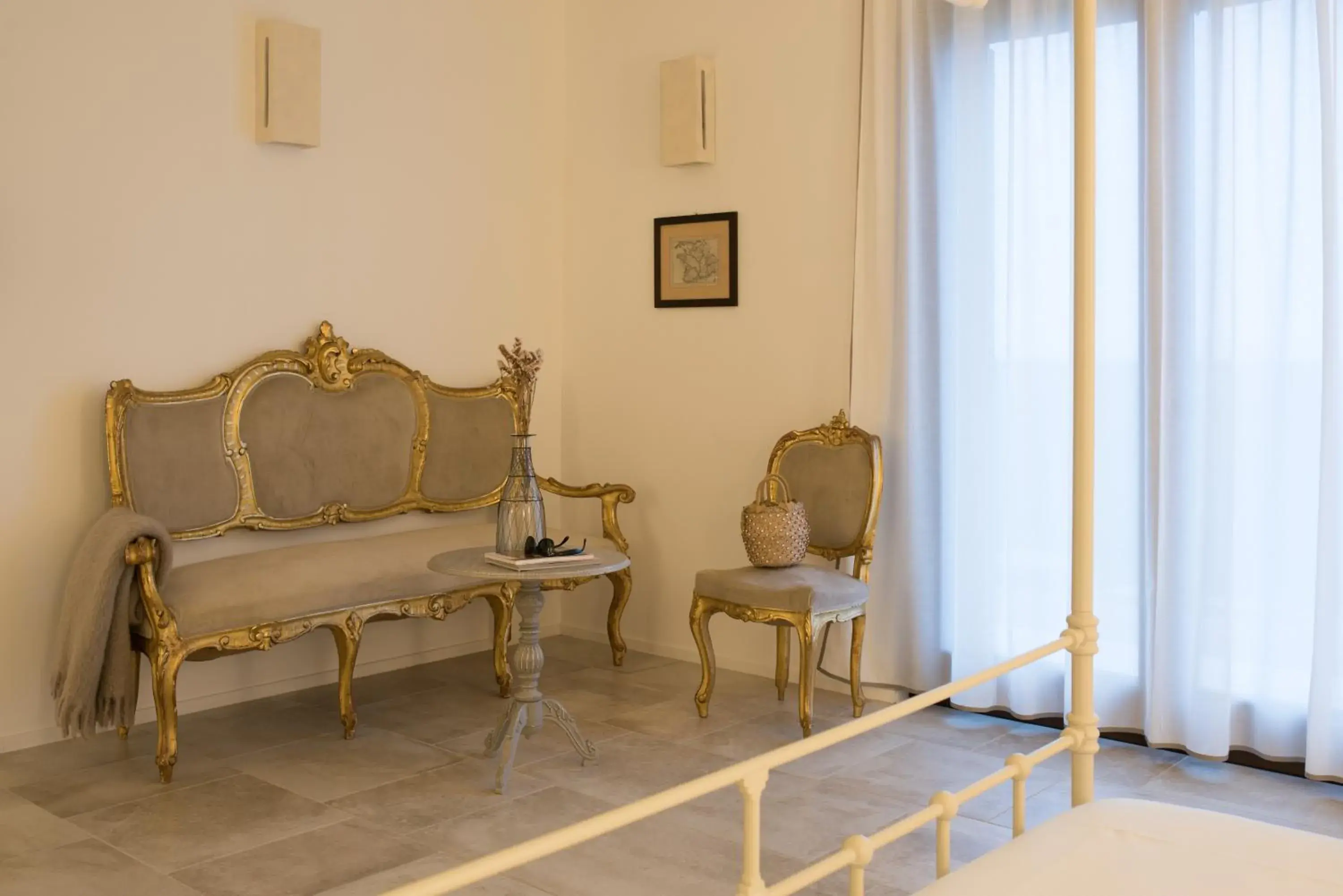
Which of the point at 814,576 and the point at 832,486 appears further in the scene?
the point at 832,486

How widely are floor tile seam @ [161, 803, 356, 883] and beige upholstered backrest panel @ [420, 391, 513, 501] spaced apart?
1.75 metres

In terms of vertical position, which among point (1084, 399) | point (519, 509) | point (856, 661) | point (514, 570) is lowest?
point (856, 661)

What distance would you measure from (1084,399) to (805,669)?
2.08 m

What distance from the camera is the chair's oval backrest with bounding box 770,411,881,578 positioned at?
4508 millimetres

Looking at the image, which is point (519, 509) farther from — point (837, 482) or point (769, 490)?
point (837, 482)

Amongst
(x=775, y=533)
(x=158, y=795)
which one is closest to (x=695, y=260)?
(x=775, y=533)

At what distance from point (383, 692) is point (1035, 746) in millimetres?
2394

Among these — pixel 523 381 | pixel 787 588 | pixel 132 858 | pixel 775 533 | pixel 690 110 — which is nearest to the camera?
pixel 132 858

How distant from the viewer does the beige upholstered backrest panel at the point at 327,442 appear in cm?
453

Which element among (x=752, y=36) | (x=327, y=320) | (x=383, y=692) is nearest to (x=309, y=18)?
(x=327, y=320)

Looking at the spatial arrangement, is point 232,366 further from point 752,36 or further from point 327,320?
point 752,36

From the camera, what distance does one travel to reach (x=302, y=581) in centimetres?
406

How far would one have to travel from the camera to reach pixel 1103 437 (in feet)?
13.4

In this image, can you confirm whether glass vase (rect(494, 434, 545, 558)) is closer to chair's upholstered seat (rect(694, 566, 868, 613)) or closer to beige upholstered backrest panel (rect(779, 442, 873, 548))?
chair's upholstered seat (rect(694, 566, 868, 613))
